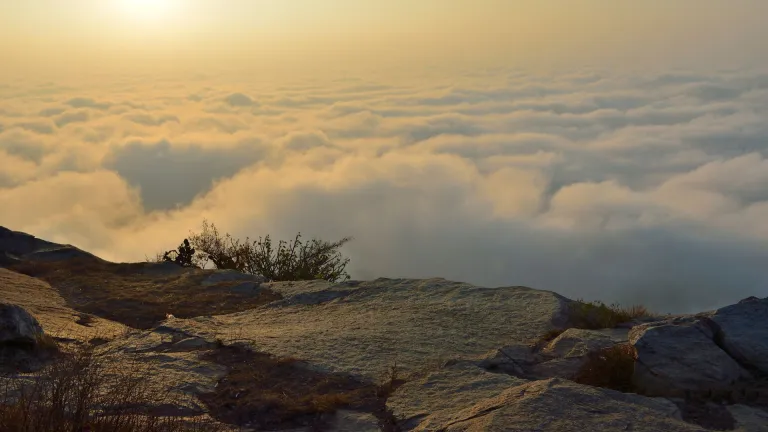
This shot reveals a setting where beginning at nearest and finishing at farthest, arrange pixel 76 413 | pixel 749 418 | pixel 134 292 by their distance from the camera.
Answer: pixel 76 413 → pixel 749 418 → pixel 134 292

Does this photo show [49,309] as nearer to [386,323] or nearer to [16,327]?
[16,327]

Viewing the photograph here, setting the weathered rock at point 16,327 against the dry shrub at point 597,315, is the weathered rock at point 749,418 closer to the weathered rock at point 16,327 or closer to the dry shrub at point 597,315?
the dry shrub at point 597,315

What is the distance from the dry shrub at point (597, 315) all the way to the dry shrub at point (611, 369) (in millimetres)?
1363

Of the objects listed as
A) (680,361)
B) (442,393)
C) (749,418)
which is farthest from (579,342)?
(749,418)

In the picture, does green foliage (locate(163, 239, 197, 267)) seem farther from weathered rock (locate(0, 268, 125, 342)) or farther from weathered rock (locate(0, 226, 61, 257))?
weathered rock (locate(0, 268, 125, 342))

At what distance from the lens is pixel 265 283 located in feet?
32.0

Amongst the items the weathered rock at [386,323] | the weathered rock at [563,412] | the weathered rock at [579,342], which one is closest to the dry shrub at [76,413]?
the weathered rock at [563,412]

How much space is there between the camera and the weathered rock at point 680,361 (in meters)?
5.08

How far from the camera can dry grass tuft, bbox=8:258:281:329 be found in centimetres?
866

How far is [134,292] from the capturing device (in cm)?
956

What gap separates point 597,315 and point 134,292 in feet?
19.2

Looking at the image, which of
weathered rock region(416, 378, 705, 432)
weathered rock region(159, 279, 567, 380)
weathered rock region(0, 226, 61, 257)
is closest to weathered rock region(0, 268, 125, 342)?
weathered rock region(159, 279, 567, 380)

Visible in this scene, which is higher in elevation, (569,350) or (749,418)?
(569,350)

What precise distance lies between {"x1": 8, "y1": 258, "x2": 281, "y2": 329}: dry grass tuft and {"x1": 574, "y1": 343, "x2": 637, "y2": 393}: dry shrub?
176 inches
